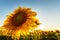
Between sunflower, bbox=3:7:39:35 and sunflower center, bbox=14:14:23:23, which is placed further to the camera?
sunflower center, bbox=14:14:23:23

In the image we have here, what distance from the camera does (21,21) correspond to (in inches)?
82.0

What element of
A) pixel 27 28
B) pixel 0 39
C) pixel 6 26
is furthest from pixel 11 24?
pixel 0 39

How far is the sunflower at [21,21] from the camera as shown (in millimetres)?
1829

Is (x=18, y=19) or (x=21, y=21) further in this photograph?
(x=18, y=19)

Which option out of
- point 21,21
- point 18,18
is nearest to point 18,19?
point 18,18

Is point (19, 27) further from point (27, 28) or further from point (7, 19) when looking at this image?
point (7, 19)

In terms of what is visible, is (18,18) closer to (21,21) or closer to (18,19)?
(18,19)

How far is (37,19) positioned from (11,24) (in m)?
0.47

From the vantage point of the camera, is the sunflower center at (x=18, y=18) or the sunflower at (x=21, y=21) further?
the sunflower center at (x=18, y=18)

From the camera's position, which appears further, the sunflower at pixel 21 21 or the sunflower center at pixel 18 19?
the sunflower center at pixel 18 19

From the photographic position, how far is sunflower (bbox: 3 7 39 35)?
183cm

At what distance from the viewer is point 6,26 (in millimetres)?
2160

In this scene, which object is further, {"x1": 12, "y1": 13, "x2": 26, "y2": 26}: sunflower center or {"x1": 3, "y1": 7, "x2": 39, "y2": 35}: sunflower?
{"x1": 12, "y1": 13, "x2": 26, "y2": 26}: sunflower center

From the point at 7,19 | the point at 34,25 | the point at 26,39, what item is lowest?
the point at 26,39
